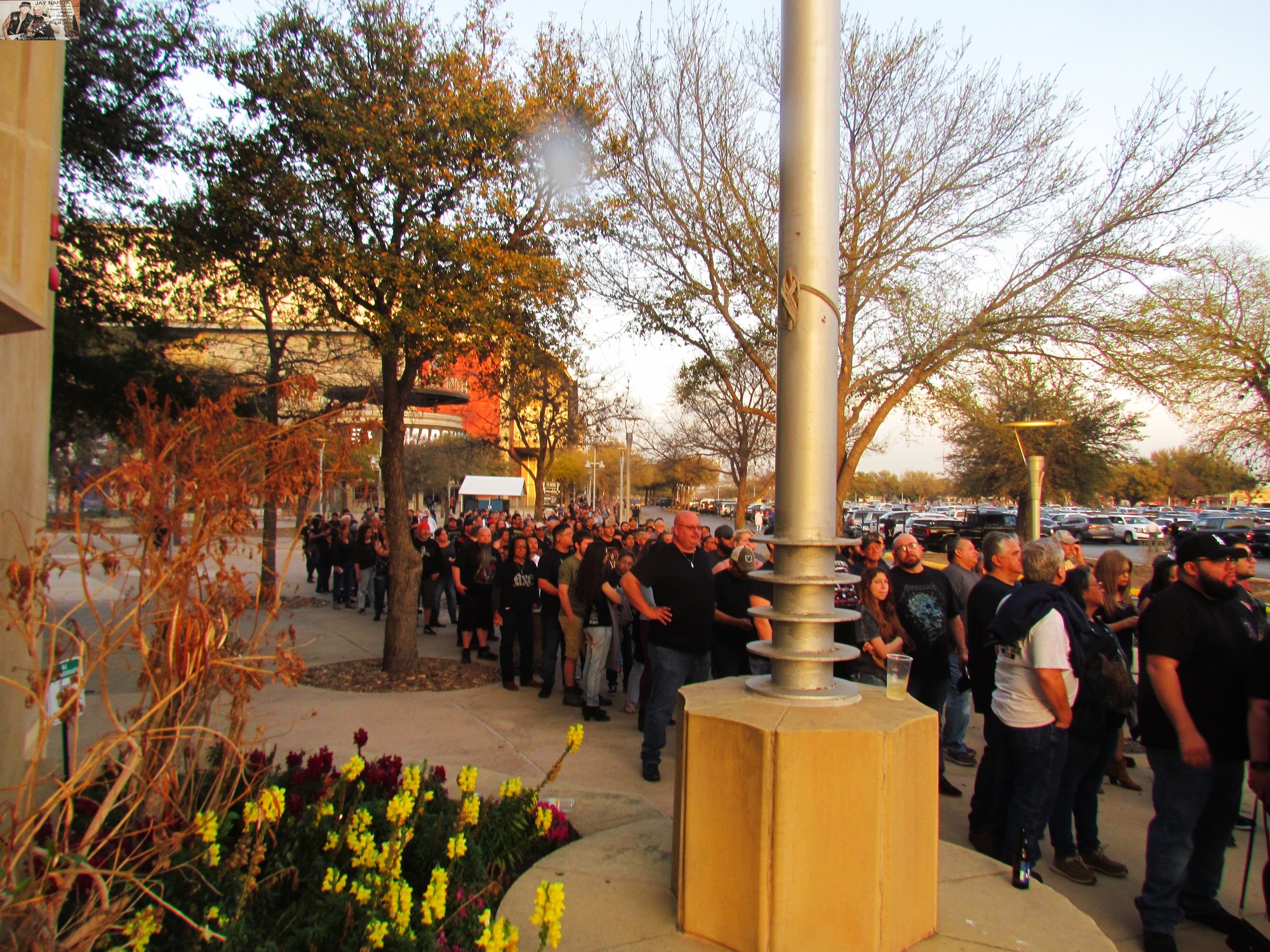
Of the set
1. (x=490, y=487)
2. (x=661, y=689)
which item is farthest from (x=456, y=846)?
(x=490, y=487)

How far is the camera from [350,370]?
17438 millimetres

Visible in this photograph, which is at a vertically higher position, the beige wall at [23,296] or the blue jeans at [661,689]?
the beige wall at [23,296]

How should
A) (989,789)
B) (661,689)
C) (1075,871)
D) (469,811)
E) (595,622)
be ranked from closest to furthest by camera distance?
(469,811)
(1075,871)
(989,789)
(661,689)
(595,622)

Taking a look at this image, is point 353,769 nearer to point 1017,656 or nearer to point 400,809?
point 400,809

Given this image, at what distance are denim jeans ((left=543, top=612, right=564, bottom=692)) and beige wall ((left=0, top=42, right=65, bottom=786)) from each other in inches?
208

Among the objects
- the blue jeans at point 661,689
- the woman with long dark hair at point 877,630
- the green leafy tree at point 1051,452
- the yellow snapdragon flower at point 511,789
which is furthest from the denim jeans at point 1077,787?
the green leafy tree at point 1051,452

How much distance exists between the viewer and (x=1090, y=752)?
16.4 feet

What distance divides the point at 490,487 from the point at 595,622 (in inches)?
1265

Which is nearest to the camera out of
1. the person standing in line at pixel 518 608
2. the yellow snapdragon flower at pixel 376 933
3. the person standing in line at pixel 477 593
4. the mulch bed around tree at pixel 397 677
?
the yellow snapdragon flower at pixel 376 933

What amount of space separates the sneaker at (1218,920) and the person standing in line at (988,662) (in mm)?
996

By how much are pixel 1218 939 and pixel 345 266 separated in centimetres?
845

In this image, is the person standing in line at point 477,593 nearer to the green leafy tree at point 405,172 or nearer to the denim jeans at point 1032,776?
the green leafy tree at point 405,172

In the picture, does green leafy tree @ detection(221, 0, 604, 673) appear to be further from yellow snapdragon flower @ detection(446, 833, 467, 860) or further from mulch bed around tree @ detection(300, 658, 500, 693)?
yellow snapdragon flower @ detection(446, 833, 467, 860)

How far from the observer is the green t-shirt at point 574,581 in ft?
28.7
